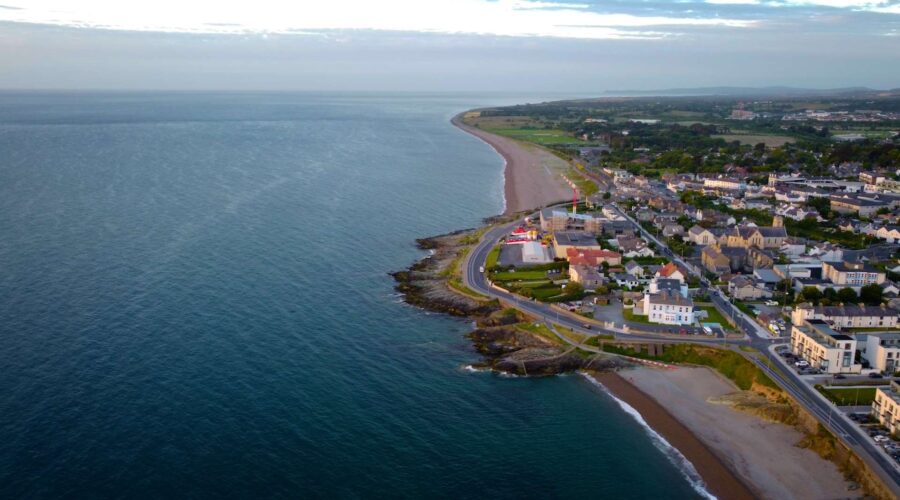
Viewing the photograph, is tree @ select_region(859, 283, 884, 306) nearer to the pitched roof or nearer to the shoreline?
the pitched roof

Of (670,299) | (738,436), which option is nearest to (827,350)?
(738,436)

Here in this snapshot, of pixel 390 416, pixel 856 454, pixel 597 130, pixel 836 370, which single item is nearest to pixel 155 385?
pixel 390 416

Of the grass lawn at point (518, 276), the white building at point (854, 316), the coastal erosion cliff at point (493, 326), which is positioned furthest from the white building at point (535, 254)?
the white building at point (854, 316)

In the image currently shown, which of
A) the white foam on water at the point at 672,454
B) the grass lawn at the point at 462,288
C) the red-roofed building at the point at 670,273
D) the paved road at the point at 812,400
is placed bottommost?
the white foam on water at the point at 672,454

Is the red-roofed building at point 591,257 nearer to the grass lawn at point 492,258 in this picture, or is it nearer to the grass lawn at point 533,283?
the grass lawn at point 533,283

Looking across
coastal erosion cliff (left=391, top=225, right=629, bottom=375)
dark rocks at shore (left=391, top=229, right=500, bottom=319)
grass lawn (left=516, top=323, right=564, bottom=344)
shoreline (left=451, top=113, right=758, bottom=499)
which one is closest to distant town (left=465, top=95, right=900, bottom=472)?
grass lawn (left=516, top=323, right=564, bottom=344)

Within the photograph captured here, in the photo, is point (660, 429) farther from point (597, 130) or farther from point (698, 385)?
point (597, 130)
